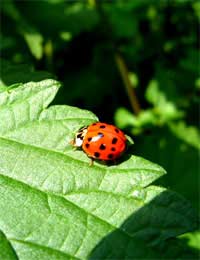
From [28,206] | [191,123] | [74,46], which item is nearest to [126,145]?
[28,206]

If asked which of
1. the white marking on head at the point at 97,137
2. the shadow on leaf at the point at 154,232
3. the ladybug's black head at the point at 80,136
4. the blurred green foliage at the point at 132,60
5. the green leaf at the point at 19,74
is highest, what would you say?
the green leaf at the point at 19,74

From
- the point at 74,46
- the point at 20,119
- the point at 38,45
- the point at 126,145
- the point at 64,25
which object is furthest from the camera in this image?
the point at 74,46

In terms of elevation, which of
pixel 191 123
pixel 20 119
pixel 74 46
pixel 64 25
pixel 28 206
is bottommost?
pixel 191 123

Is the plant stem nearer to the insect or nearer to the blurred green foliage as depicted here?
the blurred green foliage

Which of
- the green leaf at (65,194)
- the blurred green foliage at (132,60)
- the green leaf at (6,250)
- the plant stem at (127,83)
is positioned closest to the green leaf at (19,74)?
the green leaf at (65,194)

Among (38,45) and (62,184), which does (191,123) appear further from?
(62,184)

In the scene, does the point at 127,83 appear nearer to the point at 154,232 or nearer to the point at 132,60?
the point at 132,60

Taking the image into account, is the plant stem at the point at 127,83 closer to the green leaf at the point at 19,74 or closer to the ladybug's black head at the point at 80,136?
the green leaf at the point at 19,74
